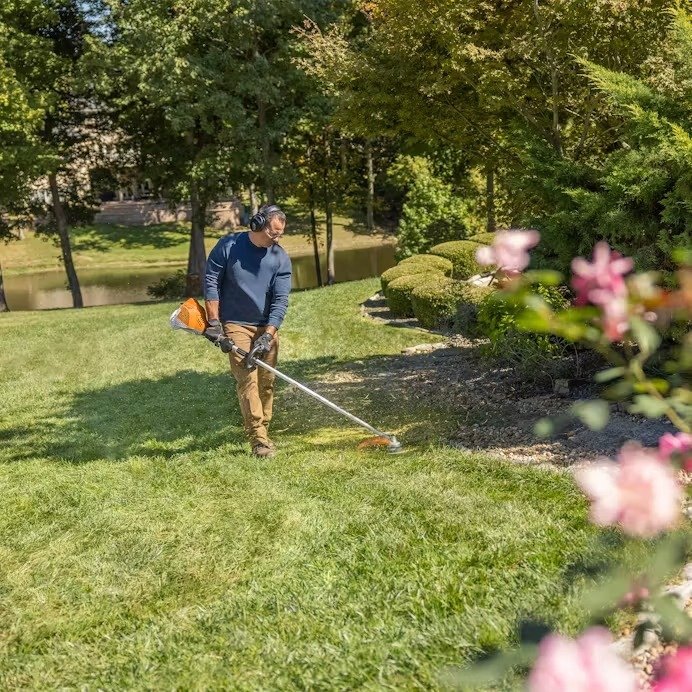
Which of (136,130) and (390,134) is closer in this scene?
(390,134)

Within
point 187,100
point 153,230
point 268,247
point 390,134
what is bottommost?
point 153,230

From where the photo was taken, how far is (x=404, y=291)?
13.7 meters

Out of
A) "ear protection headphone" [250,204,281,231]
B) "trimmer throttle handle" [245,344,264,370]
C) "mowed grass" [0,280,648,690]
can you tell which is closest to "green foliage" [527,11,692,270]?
"mowed grass" [0,280,648,690]

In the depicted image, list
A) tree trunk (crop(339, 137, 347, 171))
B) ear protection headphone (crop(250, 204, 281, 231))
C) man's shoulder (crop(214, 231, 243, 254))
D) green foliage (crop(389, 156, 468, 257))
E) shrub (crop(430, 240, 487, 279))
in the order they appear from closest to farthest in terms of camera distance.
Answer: ear protection headphone (crop(250, 204, 281, 231)) < man's shoulder (crop(214, 231, 243, 254)) < shrub (crop(430, 240, 487, 279)) < green foliage (crop(389, 156, 468, 257)) < tree trunk (crop(339, 137, 347, 171))

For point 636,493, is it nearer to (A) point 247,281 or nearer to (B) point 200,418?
(A) point 247,281

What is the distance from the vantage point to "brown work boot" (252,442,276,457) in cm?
629

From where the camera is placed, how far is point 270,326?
6406 millimetres

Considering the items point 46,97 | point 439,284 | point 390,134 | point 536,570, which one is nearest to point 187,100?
point 46,97

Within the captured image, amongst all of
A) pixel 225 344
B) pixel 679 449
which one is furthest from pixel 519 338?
pixel 679 449

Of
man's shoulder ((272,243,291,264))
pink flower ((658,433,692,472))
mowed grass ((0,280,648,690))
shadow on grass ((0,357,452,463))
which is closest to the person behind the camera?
pink flower ((658,433,692,472))

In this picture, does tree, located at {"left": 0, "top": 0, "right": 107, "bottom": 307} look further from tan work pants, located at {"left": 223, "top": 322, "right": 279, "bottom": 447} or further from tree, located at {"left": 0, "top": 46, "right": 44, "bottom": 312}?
tan work pants, located at {"left": 223, "top": 322, "right": 279, "bottom": 447}

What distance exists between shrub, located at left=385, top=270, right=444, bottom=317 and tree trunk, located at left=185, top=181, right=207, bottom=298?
37.6ft

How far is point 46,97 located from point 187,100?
3.73 meters

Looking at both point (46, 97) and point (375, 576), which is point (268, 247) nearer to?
point (375, 576)
